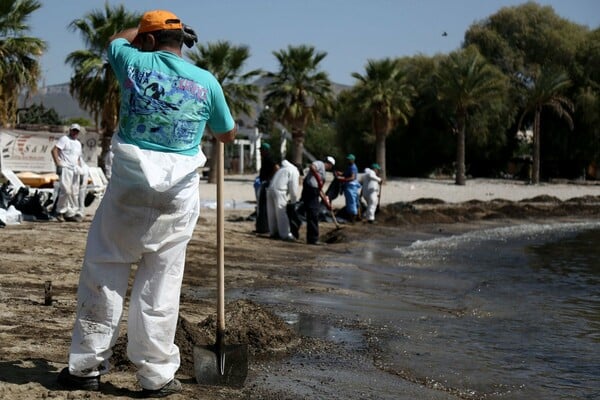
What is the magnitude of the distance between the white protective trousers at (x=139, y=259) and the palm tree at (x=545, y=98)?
42.3 m

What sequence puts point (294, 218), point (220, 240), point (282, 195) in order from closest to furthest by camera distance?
point (220, 240), point (282, 195), point (294, 218)

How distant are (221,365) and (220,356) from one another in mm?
54

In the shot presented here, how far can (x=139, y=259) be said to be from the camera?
468cm

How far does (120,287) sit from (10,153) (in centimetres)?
1981

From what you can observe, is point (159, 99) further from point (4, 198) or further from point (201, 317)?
point (4, 198)

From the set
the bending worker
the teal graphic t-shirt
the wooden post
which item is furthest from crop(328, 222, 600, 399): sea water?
the wooden post

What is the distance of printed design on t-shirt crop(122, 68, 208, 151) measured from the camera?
4578 mm

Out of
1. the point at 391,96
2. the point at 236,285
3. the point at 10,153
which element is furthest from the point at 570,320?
the point at 391,96

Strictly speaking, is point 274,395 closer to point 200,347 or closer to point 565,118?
point 200,347

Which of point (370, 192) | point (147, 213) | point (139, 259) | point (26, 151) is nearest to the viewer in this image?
point (147, 213)

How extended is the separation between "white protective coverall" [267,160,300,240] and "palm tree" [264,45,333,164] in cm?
2553

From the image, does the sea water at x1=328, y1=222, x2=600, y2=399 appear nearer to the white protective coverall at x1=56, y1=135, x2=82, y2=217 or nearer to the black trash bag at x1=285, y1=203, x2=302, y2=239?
the black trash bag at x1=285, y1=203, x2=302, y2=239

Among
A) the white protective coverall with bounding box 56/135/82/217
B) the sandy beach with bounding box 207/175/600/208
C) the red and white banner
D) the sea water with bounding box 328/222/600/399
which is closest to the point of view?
the sea water with bounding box 328/222/600/399

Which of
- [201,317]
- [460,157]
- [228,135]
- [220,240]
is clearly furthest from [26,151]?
[460,157]
